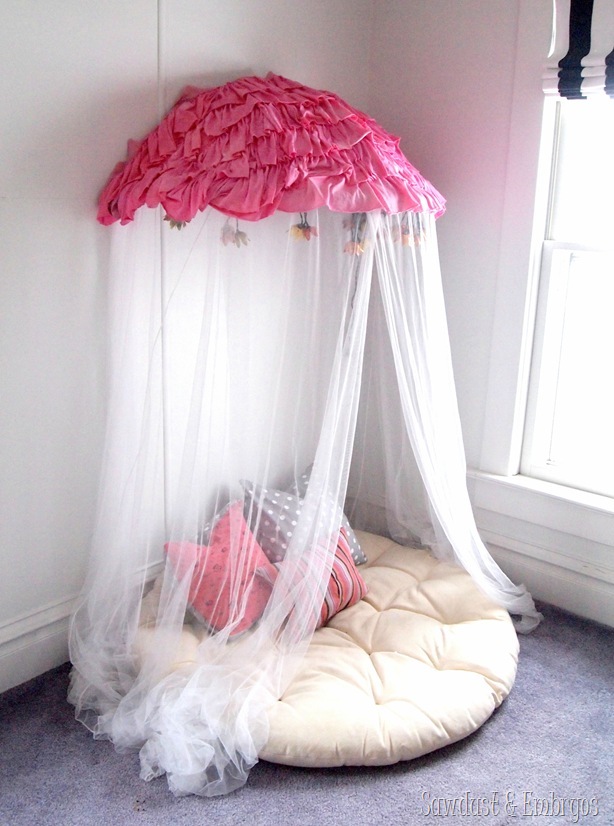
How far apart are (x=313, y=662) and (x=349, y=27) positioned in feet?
7.29

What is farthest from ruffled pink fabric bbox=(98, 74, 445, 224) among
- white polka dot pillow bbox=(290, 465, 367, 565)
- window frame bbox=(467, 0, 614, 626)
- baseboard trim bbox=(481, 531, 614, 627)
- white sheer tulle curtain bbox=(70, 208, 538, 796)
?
baseboard trim bbox=(481, 531, 614, 627)

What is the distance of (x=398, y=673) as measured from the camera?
2.17m

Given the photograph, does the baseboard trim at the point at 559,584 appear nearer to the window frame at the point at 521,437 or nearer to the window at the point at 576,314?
the window frame at the point at 521,437

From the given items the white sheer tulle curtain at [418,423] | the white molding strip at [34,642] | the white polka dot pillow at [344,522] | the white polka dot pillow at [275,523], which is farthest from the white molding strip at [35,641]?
the white sheer tulle curtain at [418,423]

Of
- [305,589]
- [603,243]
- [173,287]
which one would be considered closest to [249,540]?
[305,589]

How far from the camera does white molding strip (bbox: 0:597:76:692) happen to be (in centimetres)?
221

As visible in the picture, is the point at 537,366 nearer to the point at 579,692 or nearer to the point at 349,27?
the point at 579,692

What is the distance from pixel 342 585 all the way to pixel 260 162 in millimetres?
1311

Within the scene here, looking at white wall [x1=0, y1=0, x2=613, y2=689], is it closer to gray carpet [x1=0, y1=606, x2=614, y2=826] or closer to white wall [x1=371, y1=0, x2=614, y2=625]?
white wall [x1=371, y1=0, x2=614, y2=625]

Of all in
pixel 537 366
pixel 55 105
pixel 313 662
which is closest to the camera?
pixel 55 105

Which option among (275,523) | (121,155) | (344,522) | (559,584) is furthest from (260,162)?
(559,584)

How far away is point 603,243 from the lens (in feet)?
8.32

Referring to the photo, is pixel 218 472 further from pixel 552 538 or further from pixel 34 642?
pixel 552 538

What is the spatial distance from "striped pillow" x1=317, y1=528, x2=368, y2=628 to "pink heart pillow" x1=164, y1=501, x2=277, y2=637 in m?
0.25
